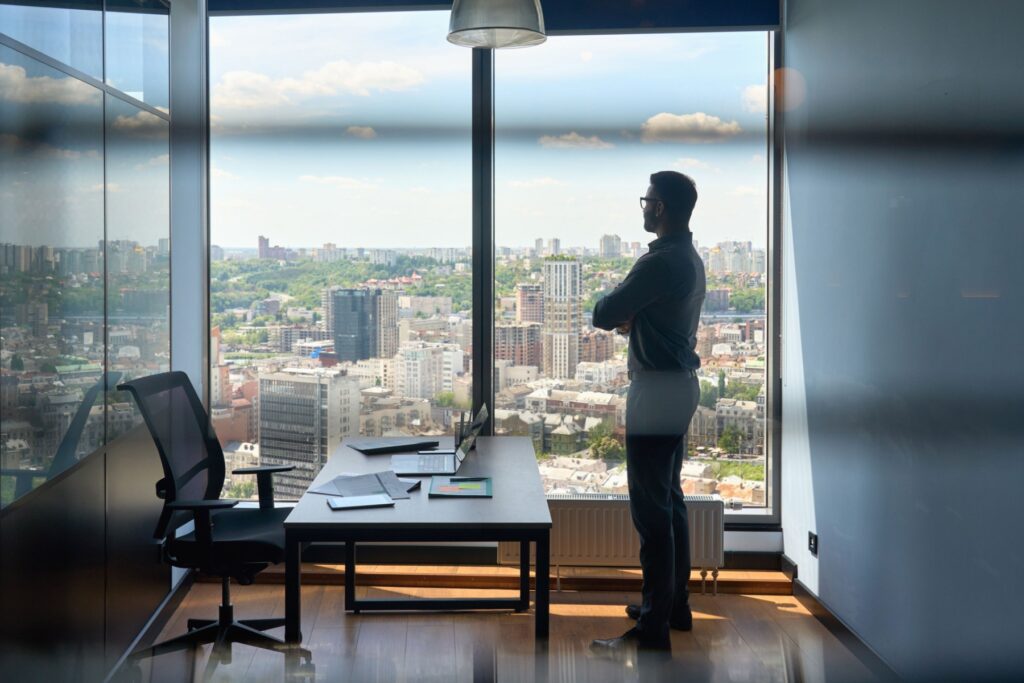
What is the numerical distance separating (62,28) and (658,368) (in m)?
2.10

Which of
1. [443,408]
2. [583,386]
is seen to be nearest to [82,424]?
[443,408]

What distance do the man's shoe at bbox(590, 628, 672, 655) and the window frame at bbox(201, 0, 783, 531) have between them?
3.22 feet

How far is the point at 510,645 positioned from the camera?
11.3 ft

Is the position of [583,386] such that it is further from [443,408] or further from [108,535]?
[108,535]

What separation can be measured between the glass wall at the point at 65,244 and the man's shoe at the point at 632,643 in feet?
5.94

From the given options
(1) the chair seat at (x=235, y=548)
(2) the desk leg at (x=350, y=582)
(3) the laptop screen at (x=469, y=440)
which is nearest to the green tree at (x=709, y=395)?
(3) the laptop screen at (x=469, y=440)

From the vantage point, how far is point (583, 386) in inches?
170

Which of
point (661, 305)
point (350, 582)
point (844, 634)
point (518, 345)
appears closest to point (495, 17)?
point (661, 305)

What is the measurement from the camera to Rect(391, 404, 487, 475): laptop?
10.7 feet

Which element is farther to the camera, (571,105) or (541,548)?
(571,105)

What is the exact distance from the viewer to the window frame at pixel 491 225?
4168mm

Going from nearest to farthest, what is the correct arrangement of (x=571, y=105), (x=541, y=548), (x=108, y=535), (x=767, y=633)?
(x=541, y=548) < (x=108, y=535) < (x=767, y=633) < (x=571, y=105)

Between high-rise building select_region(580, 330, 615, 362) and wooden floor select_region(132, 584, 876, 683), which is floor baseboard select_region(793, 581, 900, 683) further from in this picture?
high-rise building select_region(580, 330, 615, 362)

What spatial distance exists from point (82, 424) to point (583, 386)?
2.16 metres
